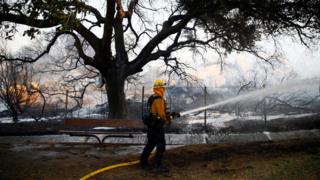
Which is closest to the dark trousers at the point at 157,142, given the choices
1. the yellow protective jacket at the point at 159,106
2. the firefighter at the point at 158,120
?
the firefighter at the point at 158,120

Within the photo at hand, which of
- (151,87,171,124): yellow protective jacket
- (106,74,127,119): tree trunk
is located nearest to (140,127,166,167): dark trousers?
(151,87,171,124): yellow protective jacket

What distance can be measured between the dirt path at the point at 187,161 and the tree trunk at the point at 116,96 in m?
4.86

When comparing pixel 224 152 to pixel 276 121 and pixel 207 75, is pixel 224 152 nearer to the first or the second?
pixel 276 121

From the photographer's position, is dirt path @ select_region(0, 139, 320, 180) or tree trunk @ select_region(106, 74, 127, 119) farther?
tree trunk @ select_region(106, 74, 127, 119)

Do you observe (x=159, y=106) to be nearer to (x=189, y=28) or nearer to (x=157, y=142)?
(x=157, y=142)

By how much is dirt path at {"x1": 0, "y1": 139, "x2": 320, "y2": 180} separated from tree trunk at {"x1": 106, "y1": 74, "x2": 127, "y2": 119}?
486 cm

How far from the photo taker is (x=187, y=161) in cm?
901

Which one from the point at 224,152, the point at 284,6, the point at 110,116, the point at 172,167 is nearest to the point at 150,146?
the point at 172,167

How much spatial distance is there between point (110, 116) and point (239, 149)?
25.0 ft

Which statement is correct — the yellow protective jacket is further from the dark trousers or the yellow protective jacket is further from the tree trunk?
the tree trunk

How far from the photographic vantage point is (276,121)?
15.9 metres

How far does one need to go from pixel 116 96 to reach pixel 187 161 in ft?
25.7

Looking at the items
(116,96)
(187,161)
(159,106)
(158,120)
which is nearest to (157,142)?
(158,120)

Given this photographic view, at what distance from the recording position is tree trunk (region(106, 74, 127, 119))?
53.4 ft
